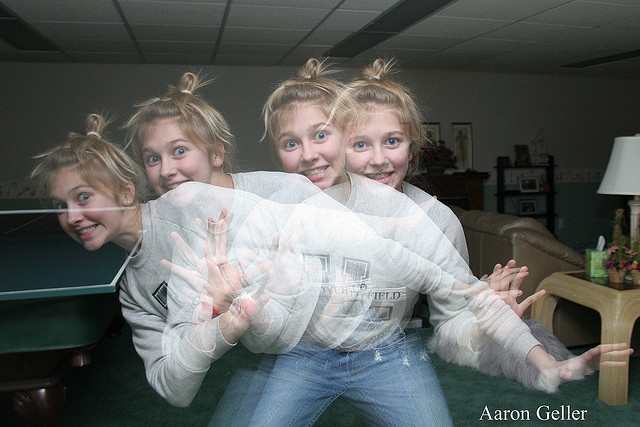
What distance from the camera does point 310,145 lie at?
0.59m

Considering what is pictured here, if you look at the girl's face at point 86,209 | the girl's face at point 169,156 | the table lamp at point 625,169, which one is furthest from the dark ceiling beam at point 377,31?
the table lamp at point 625,169

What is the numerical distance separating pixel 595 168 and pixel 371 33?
75cm

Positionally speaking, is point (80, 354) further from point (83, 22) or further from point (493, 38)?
point (493, 38)

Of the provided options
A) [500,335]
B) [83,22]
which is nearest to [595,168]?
[500,335]

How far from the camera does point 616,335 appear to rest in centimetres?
77

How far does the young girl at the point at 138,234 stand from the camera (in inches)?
21.0

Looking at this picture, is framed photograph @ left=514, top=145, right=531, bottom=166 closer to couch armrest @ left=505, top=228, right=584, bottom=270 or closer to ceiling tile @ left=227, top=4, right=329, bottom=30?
couch armrest @ left=505, top=228, right=584, bottom=270

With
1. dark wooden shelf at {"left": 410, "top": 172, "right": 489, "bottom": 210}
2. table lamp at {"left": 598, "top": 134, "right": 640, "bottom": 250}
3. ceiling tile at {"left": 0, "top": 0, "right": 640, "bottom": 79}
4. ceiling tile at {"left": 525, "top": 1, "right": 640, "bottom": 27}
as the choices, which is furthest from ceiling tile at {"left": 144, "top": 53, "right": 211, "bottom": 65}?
table lamp at {"left": 598, "top": 134, "right": 640, "bottom": 250}

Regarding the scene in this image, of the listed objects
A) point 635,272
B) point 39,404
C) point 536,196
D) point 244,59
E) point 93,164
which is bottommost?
point 39,404

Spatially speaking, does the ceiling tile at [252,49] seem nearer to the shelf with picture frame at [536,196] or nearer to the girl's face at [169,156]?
the girl's face at [169,156]

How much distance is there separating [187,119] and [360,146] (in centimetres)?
21

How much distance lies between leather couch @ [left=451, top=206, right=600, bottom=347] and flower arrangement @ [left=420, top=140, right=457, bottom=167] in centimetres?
11

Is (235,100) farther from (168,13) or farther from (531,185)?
(531,185)

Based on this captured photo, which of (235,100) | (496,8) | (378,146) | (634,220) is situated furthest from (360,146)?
(496,8)
